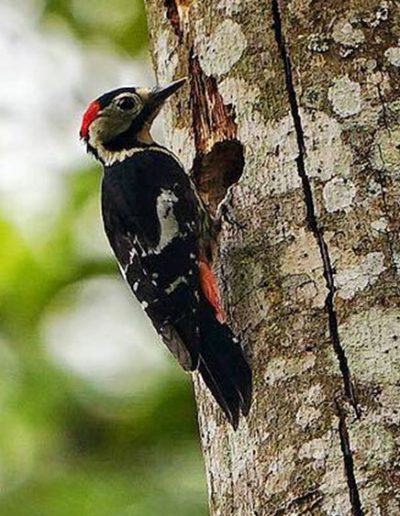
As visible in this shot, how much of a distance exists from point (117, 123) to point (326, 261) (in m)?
1.40

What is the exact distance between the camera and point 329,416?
8.53ft

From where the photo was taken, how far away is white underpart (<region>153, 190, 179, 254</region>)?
3.44 m

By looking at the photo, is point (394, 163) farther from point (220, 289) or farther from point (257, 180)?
point (220, 289)

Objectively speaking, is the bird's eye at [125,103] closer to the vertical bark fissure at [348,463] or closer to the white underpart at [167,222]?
the white underpart at [167,222]

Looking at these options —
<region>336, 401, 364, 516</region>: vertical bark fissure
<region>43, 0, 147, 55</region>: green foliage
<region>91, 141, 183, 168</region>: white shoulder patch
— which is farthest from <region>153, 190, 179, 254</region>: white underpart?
<region>43, 0, 147, 55</region>: green foliage

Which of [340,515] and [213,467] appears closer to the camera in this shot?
[340,515]

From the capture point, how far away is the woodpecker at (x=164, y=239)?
297 cm

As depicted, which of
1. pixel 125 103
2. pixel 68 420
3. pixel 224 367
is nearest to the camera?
pixel 224 367

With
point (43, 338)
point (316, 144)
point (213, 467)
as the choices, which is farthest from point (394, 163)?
point (43, 338)

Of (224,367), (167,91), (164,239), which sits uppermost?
(167,91)

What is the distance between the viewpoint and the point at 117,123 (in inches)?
158

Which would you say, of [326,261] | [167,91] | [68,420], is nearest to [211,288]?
[326,261]

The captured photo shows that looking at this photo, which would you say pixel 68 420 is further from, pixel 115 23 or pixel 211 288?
pixel 115 23

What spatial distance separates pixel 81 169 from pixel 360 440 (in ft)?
8.65
